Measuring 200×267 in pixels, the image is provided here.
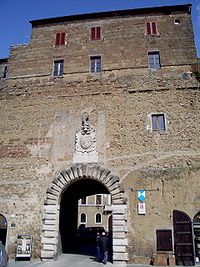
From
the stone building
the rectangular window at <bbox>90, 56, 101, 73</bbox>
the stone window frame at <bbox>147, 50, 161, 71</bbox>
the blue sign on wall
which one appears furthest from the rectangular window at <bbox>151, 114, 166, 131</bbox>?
the rectangular window at <bbox>90, 56, 101, 73</bbox>

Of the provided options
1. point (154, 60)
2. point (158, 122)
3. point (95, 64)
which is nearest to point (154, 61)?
point (154, 60)

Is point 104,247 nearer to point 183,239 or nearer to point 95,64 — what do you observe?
point 183,239

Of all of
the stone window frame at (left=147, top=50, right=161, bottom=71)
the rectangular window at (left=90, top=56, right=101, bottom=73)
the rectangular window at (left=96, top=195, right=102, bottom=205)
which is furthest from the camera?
the rectangular window at (left=96, top=195, right=102, bottom=205)

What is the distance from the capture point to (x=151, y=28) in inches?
634

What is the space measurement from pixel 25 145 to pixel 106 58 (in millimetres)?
6655

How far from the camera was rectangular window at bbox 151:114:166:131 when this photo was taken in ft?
44.8

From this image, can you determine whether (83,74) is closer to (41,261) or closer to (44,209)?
(44,209)

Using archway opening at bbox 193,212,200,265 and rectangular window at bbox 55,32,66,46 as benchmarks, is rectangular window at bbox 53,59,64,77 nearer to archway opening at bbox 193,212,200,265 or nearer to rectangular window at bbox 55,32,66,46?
rectangular window at bbox 55,32,66,46

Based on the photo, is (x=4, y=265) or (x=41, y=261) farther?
(x=41, y=261)

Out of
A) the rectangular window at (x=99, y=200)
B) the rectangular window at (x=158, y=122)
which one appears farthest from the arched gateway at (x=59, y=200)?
the rectangular window at (x=99, y=200)

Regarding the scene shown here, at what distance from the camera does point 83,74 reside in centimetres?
1545

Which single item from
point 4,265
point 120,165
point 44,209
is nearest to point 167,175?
point 120,165

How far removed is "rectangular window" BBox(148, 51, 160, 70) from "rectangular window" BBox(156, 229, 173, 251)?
852 cm

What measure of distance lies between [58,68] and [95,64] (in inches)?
87.2
